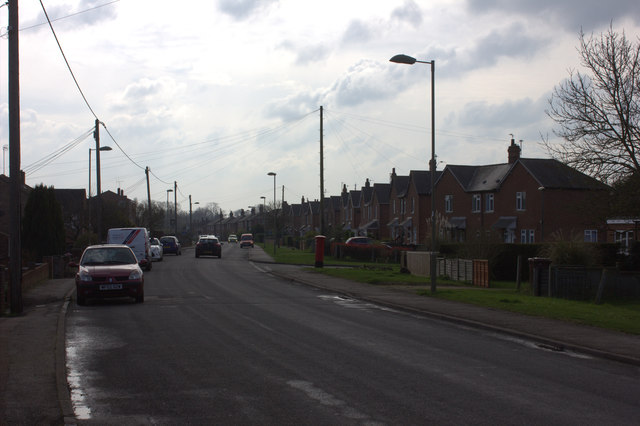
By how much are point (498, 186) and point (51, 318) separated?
142 feet

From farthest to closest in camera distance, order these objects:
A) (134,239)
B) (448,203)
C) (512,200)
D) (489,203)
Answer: (448,203) < (489,203) < (512,200) < (134,239)

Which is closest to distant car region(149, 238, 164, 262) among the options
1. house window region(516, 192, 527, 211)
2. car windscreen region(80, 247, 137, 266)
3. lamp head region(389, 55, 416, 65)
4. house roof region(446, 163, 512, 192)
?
car windscreen region(80, 247, 137, 266)

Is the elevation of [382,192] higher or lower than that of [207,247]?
higher

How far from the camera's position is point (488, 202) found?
5325 centimetres

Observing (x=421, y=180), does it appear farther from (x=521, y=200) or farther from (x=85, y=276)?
(x=85, y=276)

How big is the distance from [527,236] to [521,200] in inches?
113

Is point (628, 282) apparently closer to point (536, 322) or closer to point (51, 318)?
point (536, 322)

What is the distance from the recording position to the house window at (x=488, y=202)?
2080 inches

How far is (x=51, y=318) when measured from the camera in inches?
530

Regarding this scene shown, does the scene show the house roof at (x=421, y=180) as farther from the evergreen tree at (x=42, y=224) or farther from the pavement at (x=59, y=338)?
the pavement at (x=59, y=338)

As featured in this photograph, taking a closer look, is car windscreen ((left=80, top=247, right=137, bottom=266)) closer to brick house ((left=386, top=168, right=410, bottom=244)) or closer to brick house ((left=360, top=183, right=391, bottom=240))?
brick house ((left=386, top=168, right=410, bottom=244))

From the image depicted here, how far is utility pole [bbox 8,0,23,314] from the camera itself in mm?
13930

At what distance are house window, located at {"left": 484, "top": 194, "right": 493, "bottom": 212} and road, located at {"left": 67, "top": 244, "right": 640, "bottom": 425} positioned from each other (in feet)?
133

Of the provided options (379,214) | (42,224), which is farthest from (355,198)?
(42,224)
